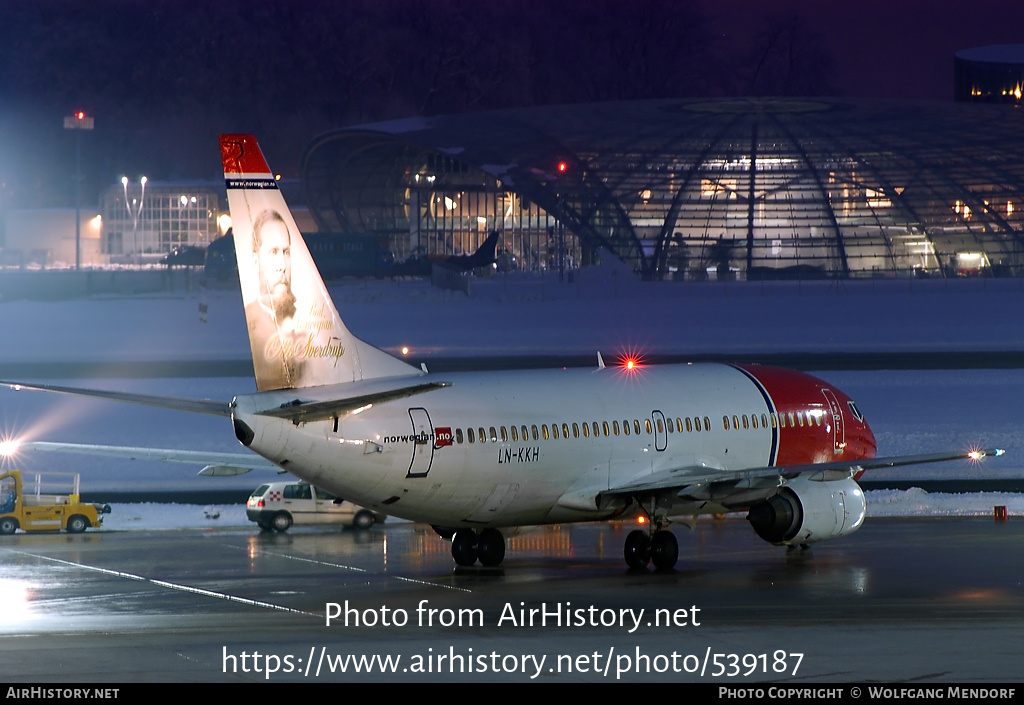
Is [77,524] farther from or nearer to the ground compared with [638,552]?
nearer to the ground

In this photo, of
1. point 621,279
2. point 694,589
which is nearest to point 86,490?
point 694,589

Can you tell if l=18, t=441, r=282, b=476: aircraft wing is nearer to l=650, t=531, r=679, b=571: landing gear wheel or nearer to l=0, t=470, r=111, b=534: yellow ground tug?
l=0, t=470, r=111, b=534: yellow ground tug

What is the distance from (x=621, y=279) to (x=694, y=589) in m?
89.6

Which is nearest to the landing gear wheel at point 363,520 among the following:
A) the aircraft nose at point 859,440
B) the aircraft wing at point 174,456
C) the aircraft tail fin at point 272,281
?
the aircraft wing at point 174,456

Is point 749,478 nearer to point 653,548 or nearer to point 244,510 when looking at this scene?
point 653,548

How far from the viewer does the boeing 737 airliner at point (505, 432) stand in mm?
24469

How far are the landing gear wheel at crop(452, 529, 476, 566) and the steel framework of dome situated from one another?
3505 inches

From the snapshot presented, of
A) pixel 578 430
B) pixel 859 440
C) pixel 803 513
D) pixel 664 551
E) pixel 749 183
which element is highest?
pixel 749 183

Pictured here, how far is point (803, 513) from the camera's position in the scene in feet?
93.8

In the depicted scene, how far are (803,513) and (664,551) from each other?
2.95 m

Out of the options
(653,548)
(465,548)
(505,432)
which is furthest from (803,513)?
(465,548)

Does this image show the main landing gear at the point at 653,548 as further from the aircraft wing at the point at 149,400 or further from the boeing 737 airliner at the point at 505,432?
the aircraft wing at the point at 149,400

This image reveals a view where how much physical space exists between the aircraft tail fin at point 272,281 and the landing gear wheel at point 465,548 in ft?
17.6
